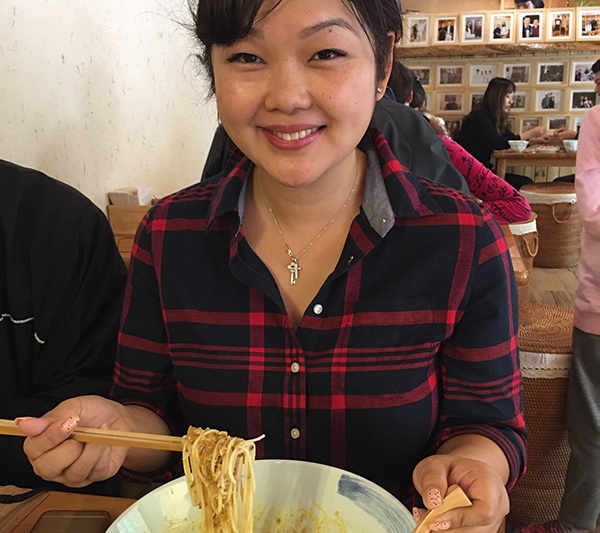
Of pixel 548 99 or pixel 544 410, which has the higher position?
pixel 548 99

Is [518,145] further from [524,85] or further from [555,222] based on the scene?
[524,85]

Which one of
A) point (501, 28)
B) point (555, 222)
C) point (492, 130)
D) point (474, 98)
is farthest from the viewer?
→ point (474, 98)

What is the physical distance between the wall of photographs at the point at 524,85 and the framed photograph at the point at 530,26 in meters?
0.33

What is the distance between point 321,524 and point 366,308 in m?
0.31

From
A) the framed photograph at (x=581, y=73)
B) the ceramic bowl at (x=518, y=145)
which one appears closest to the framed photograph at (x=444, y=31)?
the framed photograph at (x=581, y=73)

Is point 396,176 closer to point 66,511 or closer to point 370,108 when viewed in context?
point 370,108

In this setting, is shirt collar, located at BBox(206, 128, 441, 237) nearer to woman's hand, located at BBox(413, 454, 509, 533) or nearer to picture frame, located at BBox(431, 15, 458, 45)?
woman's hand, located at BBox(413, 454, 509, 533)

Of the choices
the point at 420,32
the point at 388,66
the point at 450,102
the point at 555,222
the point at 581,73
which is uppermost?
the point at 420,32

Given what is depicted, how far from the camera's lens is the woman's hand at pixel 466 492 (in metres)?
0.65

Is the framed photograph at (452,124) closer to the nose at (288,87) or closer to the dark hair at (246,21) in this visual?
the dark hair at (246,21)

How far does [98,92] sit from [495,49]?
5044 millimetres

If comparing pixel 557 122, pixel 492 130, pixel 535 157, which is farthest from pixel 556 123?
pixel 535 157

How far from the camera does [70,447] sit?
2.41 ft

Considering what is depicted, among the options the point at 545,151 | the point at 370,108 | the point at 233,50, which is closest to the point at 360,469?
the point at 370,108
